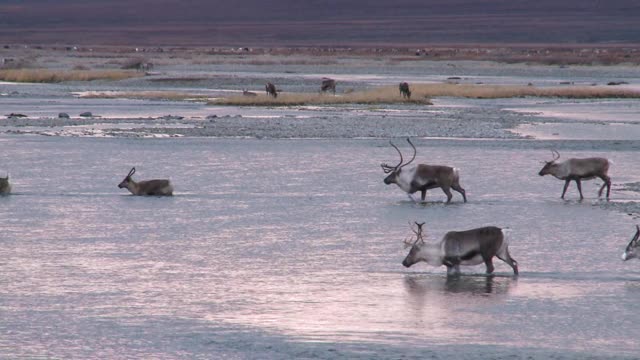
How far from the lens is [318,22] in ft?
512

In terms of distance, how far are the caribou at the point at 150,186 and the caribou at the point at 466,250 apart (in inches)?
248

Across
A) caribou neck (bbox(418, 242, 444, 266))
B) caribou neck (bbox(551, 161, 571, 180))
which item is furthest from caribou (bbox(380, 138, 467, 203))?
caribou neck (bbox(418, 242, 444, 266))

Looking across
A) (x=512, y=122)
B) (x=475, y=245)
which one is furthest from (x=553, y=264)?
(x=512, y=122)

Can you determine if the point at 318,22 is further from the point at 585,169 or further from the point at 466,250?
the point at 466,250

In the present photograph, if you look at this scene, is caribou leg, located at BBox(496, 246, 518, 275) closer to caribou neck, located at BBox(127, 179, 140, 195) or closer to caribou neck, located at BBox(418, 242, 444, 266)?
caribou neck, located at BBox(418, 242, 444, 266)

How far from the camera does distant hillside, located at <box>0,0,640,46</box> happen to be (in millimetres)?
135875

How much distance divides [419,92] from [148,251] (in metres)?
32.2

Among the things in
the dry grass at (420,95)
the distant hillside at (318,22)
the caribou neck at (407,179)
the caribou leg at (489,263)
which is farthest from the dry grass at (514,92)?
the distant hillside at (318,22)

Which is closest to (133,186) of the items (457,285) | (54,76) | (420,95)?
(457,285)

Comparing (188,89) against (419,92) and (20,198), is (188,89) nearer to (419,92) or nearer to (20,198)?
(419,92)

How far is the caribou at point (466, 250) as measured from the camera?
12.1 meters

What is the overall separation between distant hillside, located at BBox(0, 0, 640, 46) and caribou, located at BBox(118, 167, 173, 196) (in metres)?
112

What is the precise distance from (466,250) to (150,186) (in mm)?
7115

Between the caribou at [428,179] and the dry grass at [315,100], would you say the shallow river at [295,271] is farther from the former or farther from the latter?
the dry grass at [315,100]
